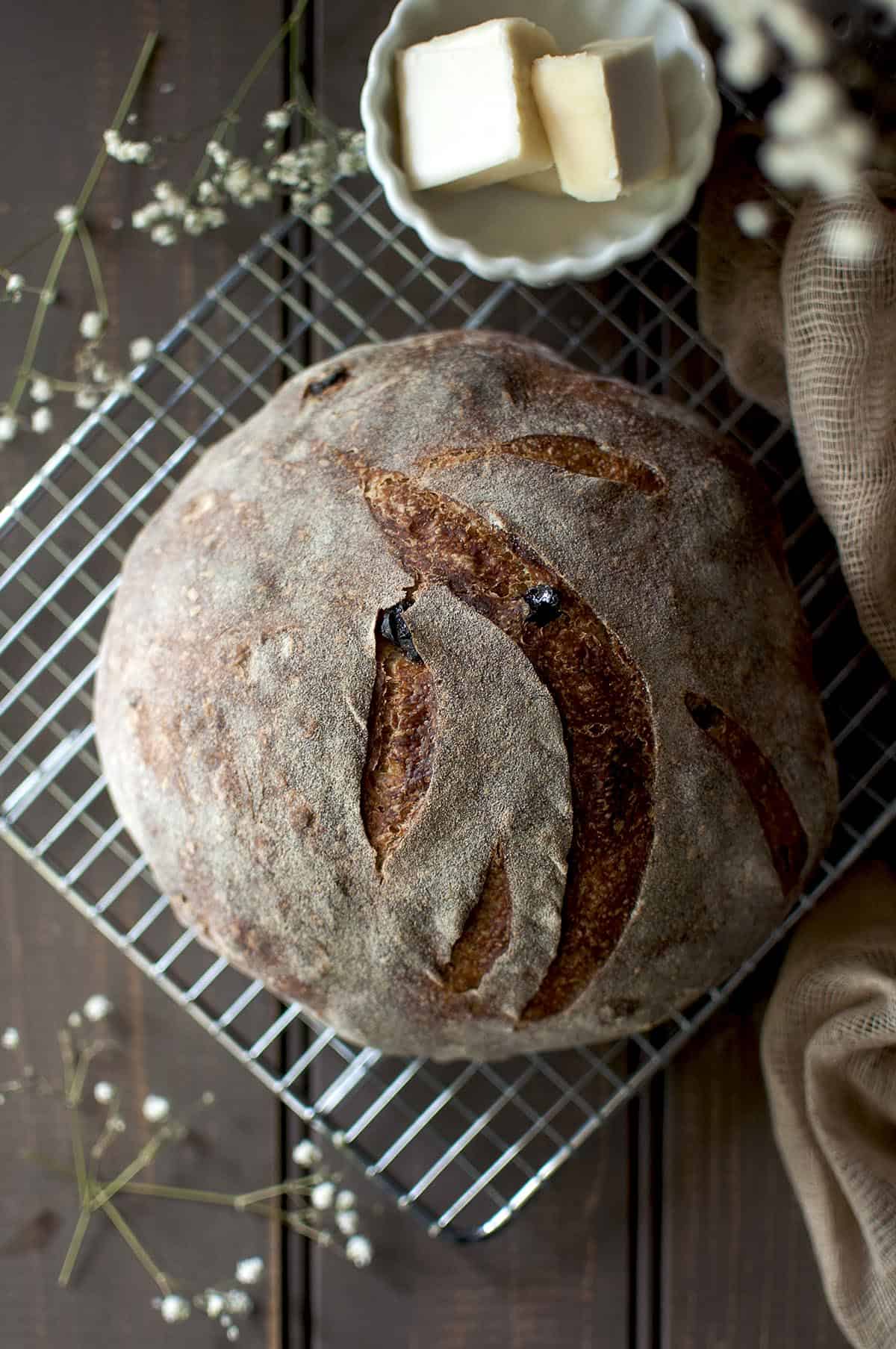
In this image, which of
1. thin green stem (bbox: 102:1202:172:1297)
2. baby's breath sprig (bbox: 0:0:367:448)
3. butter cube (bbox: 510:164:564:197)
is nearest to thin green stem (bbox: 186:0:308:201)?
baby's breath sprig (bbox: 0:0:367:448)

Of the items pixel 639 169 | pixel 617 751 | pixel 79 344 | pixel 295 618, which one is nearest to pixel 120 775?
pixel 295 618

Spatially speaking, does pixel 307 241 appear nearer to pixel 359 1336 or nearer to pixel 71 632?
pixel 71 632

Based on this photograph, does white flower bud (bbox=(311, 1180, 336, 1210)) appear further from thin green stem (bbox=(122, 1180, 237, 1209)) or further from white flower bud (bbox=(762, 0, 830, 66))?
white flower bud (bbox=(762, 0, 830, 66))

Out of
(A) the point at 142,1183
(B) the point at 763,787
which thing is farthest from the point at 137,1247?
(B) the point at 763,787

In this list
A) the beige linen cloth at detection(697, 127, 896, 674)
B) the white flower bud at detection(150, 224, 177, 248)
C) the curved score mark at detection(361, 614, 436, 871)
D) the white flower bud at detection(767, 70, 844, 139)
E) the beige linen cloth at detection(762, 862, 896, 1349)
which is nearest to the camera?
the white flower bud at detection(767, 70, 844, 139)

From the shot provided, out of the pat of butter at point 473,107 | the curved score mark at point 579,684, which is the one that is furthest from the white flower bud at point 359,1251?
the pat of butter at point 473,107

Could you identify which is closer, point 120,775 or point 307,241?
point 120,775

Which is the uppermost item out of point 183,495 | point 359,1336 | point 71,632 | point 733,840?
point 183,495
